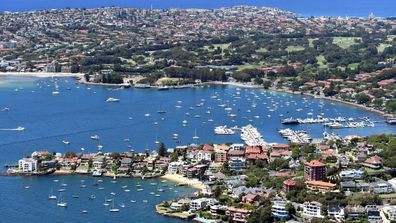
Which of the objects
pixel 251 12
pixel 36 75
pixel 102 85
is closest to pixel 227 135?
pixel 102 85

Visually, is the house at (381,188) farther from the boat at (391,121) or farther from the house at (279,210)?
the boat at (391,121)

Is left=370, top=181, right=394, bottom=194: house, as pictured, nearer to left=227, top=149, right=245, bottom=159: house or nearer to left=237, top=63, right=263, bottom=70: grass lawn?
left=227, top=149, right=245, bottom=159: house

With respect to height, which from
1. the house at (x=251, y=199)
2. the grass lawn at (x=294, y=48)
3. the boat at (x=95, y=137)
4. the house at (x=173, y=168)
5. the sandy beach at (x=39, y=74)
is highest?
the grass lawn at (x=294, y=48)

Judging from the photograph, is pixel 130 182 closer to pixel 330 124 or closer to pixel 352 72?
pixel 330 124

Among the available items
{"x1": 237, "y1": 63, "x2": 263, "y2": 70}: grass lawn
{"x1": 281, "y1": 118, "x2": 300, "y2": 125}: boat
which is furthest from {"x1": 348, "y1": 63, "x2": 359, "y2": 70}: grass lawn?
{"x1": 281, "y1": 118, "x2": 300, "y2": 125}: boat

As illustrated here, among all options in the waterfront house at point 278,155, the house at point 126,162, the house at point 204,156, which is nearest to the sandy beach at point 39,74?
the house at point 204,156

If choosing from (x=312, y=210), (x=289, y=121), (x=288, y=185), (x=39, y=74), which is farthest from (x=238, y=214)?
(x=39, y=74)

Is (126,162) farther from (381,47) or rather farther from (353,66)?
(381,47)
